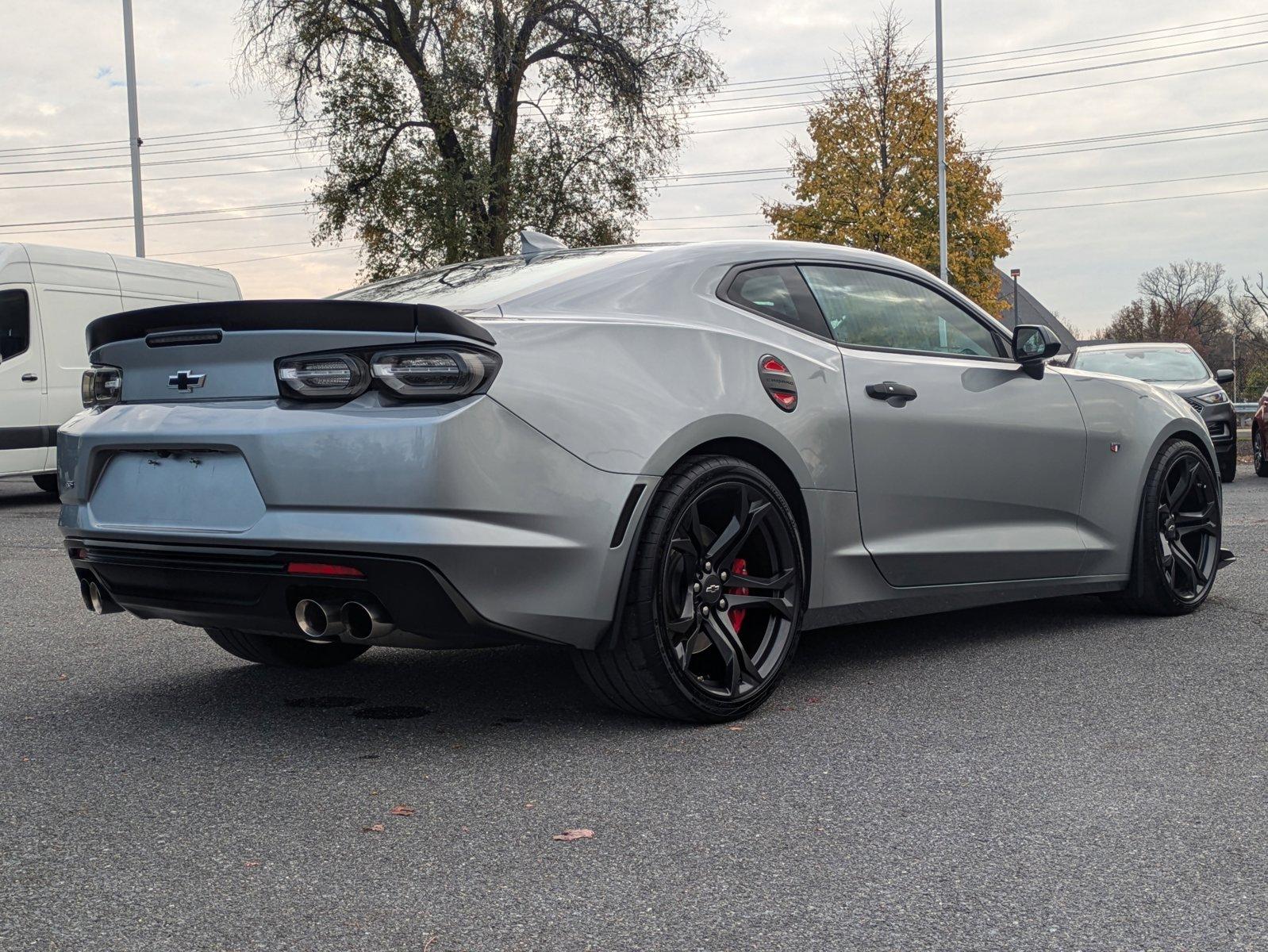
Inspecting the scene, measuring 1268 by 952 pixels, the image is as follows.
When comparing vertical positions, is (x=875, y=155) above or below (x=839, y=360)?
above

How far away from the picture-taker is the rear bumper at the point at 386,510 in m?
3.37

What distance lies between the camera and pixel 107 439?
3.82m

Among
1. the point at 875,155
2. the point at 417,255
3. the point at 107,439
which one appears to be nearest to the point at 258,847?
the point at 107,439

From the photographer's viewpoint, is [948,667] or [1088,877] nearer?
[1088,877]

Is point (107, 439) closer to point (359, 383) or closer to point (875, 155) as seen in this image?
point (359, 383)

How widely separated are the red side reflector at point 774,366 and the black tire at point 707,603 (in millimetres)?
327

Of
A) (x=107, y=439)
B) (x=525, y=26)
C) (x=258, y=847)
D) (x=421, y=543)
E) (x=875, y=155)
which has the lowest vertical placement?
(x=258, y=847)

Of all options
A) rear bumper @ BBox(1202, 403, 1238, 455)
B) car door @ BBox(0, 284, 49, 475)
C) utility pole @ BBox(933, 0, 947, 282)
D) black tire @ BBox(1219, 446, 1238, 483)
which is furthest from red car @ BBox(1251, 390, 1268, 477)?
utility pole @ BBox(933, 0, 947, 282)

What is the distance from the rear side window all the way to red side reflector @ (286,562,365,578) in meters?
1.48

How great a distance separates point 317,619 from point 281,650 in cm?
134

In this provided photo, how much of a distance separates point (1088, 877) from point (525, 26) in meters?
27.3

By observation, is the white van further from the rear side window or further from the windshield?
the rear side window

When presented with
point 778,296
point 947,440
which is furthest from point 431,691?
point 947,440

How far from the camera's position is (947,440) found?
186 inches
